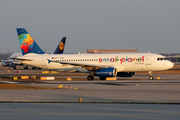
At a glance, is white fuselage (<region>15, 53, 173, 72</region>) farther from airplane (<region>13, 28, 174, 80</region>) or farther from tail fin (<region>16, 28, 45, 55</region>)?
tail fin (<region>16, 28, 45, 55</region>)

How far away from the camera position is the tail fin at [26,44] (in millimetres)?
49438

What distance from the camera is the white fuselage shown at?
4394cm

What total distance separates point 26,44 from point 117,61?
16577 millimetres

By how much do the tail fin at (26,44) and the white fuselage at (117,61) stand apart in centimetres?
205

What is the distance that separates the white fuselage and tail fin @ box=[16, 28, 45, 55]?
80.6 inches

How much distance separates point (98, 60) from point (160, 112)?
3189cm

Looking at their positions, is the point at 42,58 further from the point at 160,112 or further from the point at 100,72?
the point at 160,112

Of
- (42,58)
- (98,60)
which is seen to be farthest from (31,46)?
(98,60)

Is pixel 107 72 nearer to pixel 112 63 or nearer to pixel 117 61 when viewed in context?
pixel 112 63

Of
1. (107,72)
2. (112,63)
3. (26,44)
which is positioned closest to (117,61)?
(112,63)

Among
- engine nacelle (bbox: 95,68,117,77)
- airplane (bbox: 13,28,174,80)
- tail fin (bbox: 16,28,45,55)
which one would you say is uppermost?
tail fin (bbox: 16,28,45,55)

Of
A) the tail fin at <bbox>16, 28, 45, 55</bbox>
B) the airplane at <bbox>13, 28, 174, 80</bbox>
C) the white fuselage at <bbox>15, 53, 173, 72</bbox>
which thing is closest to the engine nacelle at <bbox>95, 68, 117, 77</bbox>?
the airplane at <bbox>13, 28, 174, 80</bbox>

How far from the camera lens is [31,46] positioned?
4969 centimetres

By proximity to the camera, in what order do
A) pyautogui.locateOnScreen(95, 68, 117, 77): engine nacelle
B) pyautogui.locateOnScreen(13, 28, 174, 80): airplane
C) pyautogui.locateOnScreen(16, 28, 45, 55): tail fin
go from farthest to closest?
1. pyautogui.locateOnScreen(16, 28, 45, 55): tail fin
2. pyautogui.locateOnScreen(13, 28, 174, 80): airplane
3. pyautogui.locateOnScreen(95, 68, 117, 77): engine nacelle
